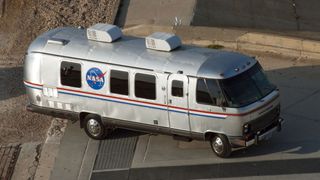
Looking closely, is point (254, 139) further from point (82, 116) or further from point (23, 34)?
point (23, 34)

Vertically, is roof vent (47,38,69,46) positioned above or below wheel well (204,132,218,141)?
above

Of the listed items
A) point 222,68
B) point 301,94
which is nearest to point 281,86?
point 301,94

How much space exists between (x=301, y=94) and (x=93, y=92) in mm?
5281

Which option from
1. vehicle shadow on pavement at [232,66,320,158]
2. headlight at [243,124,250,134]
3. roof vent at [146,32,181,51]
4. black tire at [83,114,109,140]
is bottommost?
black tire at [83,114,109,140]

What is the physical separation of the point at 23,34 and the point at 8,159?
8.28 m

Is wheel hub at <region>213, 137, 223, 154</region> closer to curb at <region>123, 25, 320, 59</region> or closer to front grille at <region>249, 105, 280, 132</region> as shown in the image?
front grille at <region>249, 105, 280, 132</region>

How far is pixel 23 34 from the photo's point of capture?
78.5 feet

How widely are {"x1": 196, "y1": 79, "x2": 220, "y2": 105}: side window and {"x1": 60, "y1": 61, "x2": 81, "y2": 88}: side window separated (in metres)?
2.88

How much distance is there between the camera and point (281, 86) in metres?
18.5

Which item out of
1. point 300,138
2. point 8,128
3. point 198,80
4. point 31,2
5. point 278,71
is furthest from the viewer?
point 31,2

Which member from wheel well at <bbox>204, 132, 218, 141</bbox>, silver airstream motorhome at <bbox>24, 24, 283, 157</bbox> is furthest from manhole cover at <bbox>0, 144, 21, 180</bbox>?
wheel well at <bbox>204, 132, 218, 141</bbox>

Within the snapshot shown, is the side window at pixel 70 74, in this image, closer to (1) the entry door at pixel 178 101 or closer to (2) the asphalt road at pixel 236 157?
(2) the asphalt road at pixel 236 157

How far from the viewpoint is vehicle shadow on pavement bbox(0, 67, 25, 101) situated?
64.3ft

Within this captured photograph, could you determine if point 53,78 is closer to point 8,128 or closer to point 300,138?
point 8,128
